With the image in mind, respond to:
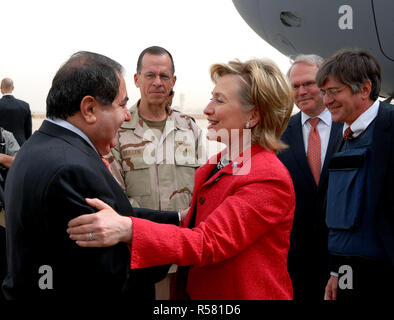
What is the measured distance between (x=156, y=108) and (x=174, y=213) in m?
0.98

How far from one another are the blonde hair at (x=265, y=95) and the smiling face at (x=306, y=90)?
40.9 inches

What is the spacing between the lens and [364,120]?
1.95 m

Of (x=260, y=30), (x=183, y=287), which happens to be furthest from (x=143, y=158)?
(x=260, y=30)

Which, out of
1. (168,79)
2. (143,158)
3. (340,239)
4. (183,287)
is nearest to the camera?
(183,287)

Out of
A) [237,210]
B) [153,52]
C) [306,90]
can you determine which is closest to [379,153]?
[237,210]

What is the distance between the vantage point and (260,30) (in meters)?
4.22

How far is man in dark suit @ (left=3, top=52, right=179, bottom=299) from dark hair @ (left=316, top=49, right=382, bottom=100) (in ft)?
3.79

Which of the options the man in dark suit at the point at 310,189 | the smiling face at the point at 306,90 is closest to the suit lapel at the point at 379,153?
the man in dark suit at the point at 310,189

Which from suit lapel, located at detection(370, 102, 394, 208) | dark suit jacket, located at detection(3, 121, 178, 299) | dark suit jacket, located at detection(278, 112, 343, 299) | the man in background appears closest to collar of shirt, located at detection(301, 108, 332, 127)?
dark suit jacket, located at detection(278, 112, 343, 299)

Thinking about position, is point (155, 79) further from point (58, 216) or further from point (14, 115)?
point (14, 115)

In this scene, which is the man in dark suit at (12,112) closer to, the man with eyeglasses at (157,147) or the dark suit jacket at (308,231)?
the man with eyeglasses at (157,147)

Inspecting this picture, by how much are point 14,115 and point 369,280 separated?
573 cm

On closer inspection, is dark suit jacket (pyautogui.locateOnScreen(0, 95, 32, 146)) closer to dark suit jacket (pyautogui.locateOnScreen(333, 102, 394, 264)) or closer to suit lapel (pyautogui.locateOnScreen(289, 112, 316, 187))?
suit lapel (pyautogui.locateOnScreen(289, 112, 316, 187))

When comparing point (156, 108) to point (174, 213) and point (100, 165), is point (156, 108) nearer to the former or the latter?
point (174, 213)
